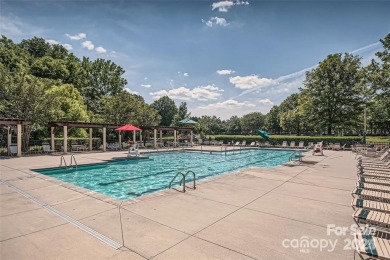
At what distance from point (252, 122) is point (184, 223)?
87140mm

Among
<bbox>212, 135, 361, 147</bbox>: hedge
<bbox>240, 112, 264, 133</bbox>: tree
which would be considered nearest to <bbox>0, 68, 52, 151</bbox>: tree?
<bbox>212, 135, 361, 147</bbox>: hedge

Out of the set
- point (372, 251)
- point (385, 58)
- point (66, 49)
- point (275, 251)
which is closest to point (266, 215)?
point (275, 251)

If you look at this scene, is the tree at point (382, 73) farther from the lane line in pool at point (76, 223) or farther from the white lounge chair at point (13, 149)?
the white lounge chair at point (13, 149)

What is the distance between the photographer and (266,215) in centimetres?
477

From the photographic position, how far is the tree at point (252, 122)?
88.2 m

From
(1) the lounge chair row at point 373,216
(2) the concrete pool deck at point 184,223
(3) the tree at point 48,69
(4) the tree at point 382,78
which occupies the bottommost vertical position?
(2) the concrete pool deck at point 184,223

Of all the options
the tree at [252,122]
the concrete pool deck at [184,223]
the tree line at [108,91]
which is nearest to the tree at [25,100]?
the tree line at [108,91]

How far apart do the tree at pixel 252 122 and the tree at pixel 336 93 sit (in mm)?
55447

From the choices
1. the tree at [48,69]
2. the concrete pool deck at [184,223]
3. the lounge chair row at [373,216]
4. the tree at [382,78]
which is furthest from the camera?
the tree at [48,69]

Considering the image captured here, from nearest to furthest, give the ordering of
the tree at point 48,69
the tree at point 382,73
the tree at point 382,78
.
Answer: the tree at point 382,78 < the tree at point 382,73 < the tree at point 48,69

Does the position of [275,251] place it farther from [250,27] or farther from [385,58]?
[385,58]

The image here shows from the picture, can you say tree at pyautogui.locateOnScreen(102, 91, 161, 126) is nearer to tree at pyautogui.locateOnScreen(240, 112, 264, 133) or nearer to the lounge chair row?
the lounge chair row

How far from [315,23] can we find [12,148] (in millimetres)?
22092

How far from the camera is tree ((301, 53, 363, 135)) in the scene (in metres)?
31.0
